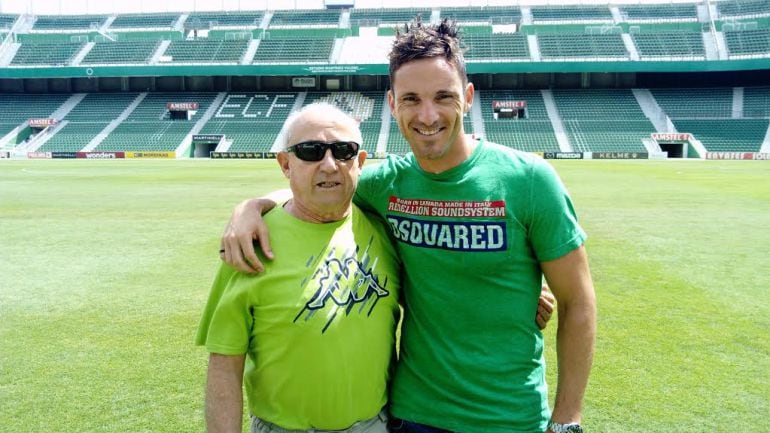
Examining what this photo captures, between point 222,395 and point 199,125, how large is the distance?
2241 inches

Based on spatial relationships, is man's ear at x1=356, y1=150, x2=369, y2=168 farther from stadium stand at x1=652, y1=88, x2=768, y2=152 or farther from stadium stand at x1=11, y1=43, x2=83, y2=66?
stadium stand at x1=11, y1=43, x2=83, y2=66

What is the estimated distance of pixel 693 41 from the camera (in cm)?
5725

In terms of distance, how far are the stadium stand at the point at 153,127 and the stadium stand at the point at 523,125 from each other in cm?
2800

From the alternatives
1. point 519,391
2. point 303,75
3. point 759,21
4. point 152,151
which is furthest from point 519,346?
point 759,21

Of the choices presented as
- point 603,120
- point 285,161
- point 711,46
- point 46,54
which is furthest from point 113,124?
point 285,161

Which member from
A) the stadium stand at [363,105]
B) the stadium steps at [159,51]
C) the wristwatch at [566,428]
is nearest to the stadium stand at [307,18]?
the stadium stand at [363,105]

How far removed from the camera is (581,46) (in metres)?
58.2

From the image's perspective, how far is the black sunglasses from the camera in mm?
2461

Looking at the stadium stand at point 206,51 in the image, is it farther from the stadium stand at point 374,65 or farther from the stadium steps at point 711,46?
the stadium steps at point 711,46

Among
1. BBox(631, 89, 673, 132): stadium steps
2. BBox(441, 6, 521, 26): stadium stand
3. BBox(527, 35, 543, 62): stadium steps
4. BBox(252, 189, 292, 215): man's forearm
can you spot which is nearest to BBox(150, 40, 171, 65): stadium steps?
BBox(441, 6, 521, 26): stadium stand

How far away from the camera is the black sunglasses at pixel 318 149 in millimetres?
2461

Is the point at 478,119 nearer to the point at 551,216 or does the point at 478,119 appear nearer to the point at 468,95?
the point at 468,95

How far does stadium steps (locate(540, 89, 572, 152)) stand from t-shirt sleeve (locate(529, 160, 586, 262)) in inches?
1932

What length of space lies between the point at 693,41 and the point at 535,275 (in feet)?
211
